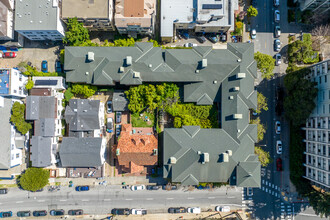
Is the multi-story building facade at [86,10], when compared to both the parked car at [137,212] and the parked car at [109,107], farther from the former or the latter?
the parked car at [137,212]

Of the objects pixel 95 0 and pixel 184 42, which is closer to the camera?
pixel 95 0

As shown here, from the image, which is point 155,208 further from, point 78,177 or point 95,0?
point 95,0

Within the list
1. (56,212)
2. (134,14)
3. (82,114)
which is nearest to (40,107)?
(82,114)

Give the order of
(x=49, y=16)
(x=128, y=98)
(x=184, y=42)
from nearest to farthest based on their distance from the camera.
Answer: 1. (x=49, y=16)
2. (x=128, y=98)
3. (x=184, y=42)

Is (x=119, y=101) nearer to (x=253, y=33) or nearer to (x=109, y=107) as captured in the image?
(x=109, y=107)

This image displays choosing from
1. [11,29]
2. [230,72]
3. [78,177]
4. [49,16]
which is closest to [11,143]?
[78,177]

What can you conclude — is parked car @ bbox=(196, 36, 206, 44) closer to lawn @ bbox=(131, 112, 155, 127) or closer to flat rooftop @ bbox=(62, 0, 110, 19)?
lawn @ bbox=(131, 112, 155, 127)

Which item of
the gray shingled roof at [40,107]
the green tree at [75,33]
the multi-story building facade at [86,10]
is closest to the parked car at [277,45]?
the multi-story building facade at [86,10]
